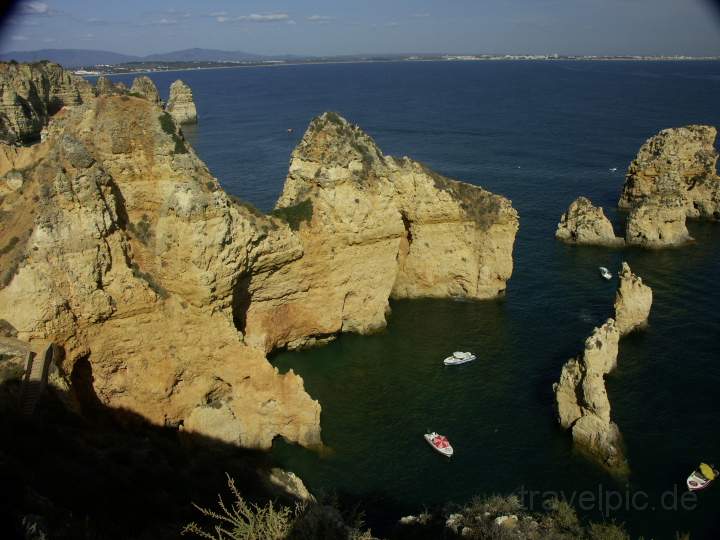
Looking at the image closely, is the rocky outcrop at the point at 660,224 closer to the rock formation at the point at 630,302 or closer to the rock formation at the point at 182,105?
the rock formation at the point at 630,302

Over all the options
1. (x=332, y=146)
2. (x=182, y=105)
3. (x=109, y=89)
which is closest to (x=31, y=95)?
(x=182, y=105)

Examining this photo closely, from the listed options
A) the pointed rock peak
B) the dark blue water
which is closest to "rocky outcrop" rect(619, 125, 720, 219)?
the dark blue water

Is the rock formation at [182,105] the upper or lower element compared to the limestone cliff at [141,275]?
upper

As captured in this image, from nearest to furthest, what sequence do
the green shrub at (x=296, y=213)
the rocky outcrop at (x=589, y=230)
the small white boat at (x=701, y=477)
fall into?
the small white boat at (x=701, y=477) < the green shrub at (x=296, y=213) < the rocky outcrop at (x=589, y=230)

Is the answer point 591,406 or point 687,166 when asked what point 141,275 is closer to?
point 591,406

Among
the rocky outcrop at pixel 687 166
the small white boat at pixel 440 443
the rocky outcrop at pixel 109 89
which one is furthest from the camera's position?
the rocky outcrop at pixel 687 166

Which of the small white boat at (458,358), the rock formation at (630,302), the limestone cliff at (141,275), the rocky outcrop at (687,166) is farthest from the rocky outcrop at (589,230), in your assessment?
the limestone cliff at (141,275)
